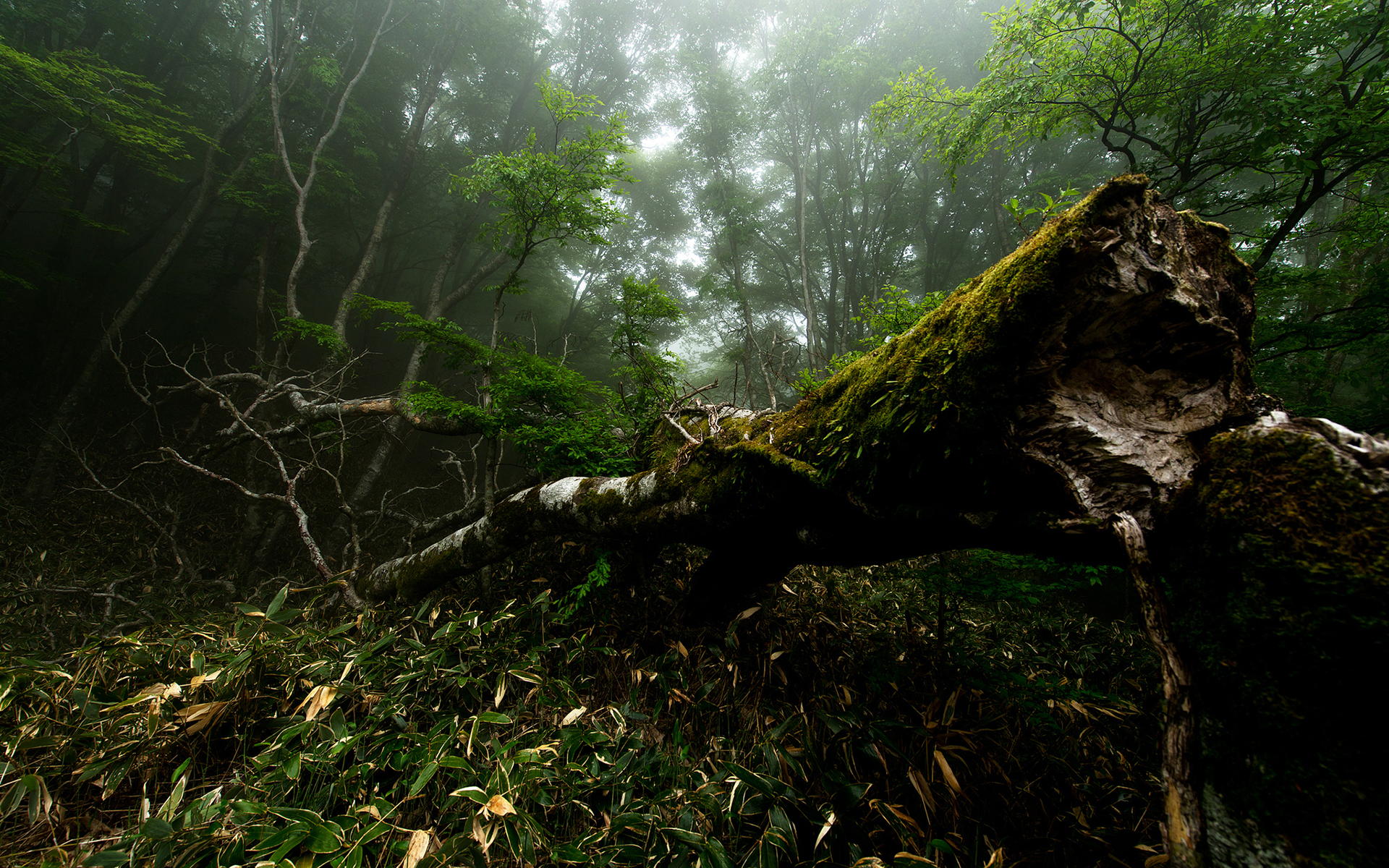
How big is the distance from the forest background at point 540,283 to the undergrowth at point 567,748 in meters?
0.03

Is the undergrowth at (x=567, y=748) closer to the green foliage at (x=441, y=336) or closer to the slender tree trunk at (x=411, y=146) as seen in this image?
the green foliage at (x=441, y=336)

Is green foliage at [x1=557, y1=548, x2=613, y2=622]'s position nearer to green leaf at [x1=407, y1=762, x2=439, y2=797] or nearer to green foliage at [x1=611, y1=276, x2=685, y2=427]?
green leaf at [x1=407, y1=762, x2=439, y2=797]

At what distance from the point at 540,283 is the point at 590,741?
1286cm

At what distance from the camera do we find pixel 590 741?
79.0 inches

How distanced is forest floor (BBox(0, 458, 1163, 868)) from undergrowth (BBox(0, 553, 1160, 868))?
12 mm

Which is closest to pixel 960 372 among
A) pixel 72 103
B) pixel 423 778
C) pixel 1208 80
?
pixel 423 778

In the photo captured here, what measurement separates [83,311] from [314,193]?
483 cm

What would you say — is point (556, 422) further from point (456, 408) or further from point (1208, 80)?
point (1208, 80)

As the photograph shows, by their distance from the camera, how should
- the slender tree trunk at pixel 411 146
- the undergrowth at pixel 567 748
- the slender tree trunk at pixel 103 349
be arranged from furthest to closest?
the slender tree trunk at pixel 411 146, the slender tree trunk at pixel 103 349, the undergrowth at pixel 567 748

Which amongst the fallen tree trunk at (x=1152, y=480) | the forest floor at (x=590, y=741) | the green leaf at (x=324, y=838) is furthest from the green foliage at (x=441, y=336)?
the green leaf at (x=324, y=838)

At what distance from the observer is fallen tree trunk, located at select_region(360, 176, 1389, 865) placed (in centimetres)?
76

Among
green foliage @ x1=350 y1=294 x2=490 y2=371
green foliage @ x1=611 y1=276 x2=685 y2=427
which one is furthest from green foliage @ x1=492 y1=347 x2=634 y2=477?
green foliage @ x1=350 y1=294 x2=490 y2=371

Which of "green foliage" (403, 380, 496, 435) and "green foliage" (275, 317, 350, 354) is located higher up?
"green foliage" (275, 317, 350, 354)

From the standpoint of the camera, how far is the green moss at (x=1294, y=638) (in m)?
0.70
